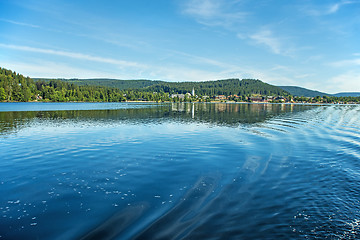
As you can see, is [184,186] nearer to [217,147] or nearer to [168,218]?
[168,218]

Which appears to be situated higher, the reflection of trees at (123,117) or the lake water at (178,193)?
the reflection of trees at (123,117)

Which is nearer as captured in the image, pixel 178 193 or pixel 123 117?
pixel 178 193

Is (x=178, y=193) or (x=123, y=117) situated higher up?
(x=123, y=117)

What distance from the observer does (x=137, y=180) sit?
45.0 feet

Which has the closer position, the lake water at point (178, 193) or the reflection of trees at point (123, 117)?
the lake water at point (178, 193)

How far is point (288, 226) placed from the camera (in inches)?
336

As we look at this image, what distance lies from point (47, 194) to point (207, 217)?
9.08 meters

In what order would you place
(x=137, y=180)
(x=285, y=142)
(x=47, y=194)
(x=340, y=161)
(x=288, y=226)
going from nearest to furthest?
(x=288, y=226)
(x=47, y=194)
(x=137, y=180)
(x=340, y=161)
(x=285, y=142)

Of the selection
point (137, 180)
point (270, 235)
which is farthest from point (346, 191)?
point (137, 180)

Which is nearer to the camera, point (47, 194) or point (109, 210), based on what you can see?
point (109, 210)

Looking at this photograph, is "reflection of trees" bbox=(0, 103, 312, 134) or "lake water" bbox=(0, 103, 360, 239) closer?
"lake water" bbox=(0, 103, 360, 239)

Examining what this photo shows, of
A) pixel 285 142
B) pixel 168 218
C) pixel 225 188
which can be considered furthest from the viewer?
pixel 285 142

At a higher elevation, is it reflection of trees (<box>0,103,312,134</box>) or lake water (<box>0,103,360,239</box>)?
reflection of trees (<box>0,103,312,134</box>)

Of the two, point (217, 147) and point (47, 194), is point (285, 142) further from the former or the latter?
point (47, 194)
